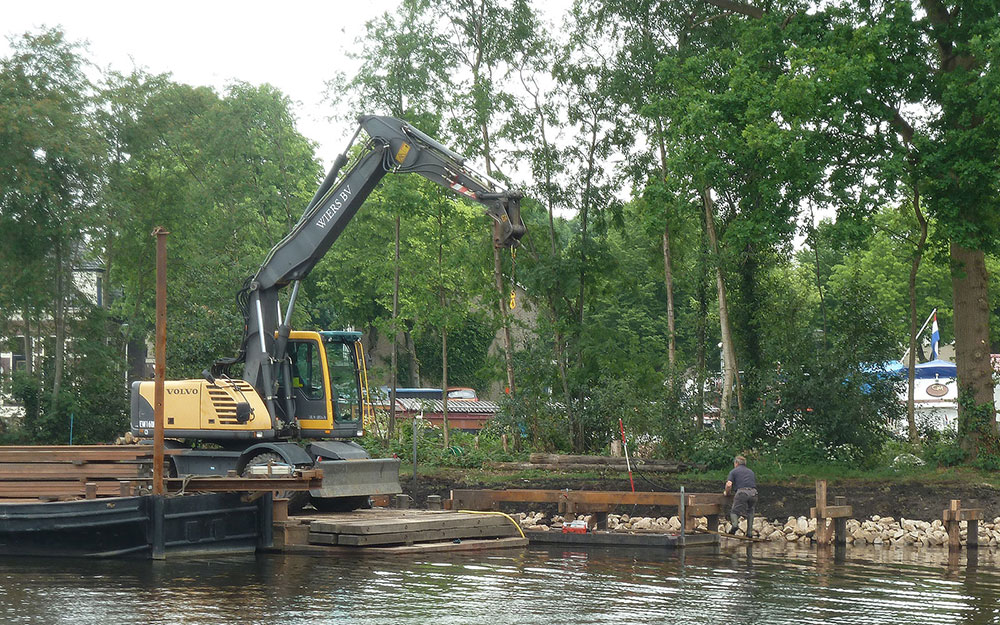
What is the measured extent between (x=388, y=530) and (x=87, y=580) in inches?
183

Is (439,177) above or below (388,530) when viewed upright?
above

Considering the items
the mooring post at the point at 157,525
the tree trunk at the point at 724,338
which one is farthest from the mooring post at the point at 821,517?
the mooring post at the point at 157,525

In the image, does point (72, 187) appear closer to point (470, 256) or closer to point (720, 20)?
point (470, 256)

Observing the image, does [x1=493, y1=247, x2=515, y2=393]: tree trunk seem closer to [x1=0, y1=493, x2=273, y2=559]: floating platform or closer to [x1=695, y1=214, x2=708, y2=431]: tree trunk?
[x1=695, y1=214, x2=708, y2=431]: tree trunk

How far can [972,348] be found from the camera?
28859 mm

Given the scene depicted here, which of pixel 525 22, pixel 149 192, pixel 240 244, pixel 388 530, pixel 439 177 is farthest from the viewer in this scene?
pixel 240 244

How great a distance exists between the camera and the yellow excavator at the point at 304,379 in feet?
72.6

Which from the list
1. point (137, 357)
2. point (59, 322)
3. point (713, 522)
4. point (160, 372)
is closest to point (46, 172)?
point (59, 322)

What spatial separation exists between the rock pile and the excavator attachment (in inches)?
135

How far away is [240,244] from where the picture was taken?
46.9 meters

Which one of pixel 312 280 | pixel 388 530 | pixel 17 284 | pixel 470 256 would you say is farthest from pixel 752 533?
pixel 312 280

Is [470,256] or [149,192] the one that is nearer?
[470,256]

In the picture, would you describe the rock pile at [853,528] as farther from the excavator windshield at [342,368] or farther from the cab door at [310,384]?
the cab door at [310,384]

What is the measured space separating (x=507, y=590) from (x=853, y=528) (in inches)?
456
